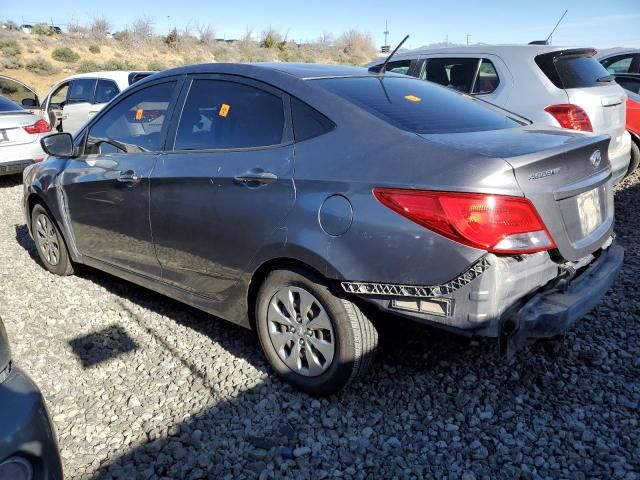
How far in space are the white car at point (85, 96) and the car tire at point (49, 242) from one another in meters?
5.31

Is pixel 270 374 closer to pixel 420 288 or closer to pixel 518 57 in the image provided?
pixel 420 288

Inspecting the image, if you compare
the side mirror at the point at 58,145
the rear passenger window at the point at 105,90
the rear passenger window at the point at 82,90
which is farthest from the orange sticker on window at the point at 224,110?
the rear passenger window at the point at 82,90

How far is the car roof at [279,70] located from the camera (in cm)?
302

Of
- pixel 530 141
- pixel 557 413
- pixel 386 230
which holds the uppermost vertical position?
pixel 530 141

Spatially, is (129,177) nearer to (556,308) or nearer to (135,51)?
(556,308)

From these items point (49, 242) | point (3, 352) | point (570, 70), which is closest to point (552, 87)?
point (570, 70)

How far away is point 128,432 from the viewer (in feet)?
8.73

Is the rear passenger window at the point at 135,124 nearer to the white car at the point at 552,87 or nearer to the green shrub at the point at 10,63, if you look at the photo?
the white car at the point at 552,87

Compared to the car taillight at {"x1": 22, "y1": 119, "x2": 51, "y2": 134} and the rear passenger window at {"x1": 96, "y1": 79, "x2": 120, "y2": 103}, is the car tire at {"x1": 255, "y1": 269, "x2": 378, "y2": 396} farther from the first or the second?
the rear passenger window at {"x1": 96, "y1": 79, "x2": 120, "y2": 103}

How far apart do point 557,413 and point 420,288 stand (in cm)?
104

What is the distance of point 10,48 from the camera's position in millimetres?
36094

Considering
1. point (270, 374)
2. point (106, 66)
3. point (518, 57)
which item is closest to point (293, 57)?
point (106, 66)

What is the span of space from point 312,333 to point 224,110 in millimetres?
1371

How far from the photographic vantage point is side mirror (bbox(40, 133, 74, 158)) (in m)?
4.00
